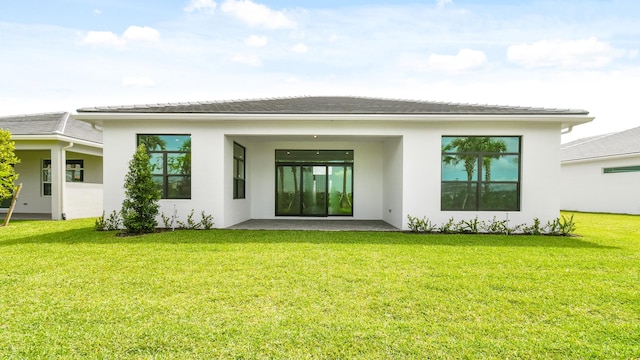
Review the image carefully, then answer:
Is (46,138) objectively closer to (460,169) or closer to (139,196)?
(139,196)

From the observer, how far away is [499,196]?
30.4 feet

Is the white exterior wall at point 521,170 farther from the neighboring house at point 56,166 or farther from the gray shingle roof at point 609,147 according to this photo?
the neighboring house at point 56,166

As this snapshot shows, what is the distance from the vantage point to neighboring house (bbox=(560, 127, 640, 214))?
50.5 feet

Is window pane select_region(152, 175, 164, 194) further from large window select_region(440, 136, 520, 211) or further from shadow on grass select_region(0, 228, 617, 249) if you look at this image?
large window select_region(440, 136, 520, 211)

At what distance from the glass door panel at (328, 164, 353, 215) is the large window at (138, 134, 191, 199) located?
5140mm

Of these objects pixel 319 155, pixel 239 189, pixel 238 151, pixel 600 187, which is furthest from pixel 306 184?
pixel 600 187

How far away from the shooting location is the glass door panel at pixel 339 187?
12.4m

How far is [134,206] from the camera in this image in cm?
834

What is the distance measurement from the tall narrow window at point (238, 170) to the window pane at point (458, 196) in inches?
247

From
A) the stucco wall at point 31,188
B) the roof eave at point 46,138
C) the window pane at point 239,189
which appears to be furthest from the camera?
the stucco wall at point 31,188

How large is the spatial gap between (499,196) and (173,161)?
9233 millimetres

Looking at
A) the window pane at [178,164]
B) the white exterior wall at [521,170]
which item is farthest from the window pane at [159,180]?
the white exterior wall at [521,170]

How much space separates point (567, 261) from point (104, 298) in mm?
7091

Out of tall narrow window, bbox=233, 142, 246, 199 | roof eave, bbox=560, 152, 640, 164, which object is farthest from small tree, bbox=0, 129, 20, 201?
roof eave, bbox=560, 152, 640, 164
